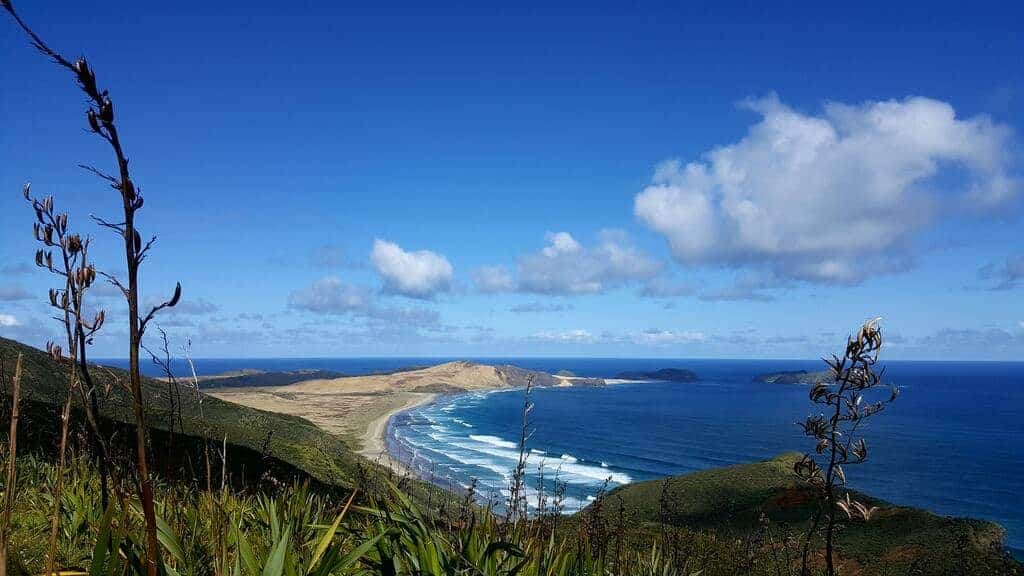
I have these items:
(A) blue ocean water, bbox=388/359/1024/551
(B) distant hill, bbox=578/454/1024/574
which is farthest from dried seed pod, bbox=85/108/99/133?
(A) blue ocean water, bbox=388/359/1024/551

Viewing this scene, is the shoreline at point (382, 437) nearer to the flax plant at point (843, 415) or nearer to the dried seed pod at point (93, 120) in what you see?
the flax plant at point (843, 415)

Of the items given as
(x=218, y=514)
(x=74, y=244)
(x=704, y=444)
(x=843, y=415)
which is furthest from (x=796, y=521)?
(x=74, y=244)

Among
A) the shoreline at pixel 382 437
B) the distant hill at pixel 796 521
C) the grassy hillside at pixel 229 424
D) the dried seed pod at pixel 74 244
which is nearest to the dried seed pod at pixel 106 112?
the dried seed pod at pixel 74 244

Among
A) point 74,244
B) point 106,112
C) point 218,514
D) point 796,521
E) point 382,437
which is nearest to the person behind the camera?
point 106,112

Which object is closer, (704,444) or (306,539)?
(306,539)

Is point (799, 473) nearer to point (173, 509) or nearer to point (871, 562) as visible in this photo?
point (173, 509)

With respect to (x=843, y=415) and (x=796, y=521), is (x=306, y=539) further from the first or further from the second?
(x=796, y=521)
